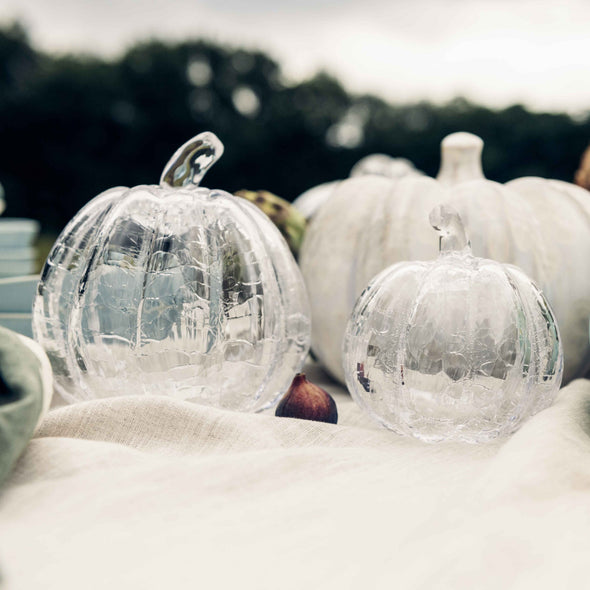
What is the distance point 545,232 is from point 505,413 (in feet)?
1.99

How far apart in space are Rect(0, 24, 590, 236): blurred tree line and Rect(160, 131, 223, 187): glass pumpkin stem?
5.89 metres

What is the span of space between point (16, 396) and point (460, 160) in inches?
49.5

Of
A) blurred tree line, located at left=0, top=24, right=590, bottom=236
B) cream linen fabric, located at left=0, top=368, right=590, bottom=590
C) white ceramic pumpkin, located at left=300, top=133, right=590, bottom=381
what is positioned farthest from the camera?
blurred tree line, located at left=0, top=24, right=590, bottom=236

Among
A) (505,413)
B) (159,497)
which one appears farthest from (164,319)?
(505,413)

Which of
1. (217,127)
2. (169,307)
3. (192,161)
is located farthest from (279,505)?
(217,127)

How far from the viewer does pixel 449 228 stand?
1397 millimetres

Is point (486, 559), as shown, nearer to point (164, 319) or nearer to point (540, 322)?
point (540, 322)

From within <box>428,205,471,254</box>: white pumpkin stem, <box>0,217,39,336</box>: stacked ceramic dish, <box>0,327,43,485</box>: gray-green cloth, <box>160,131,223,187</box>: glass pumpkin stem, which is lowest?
<box>0,217,39,336</box>: stacked ceramic dish

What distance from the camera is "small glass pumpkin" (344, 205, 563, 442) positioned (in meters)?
1.29

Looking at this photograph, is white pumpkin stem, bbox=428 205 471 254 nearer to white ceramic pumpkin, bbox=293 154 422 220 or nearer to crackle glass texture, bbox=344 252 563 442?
crackle glass texture, bbox=344 252 563 442

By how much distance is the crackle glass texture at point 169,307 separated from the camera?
1.40 meters

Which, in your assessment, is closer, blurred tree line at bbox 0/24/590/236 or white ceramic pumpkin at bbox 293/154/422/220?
white ceramic pumpkin at bbox 293/154/422/220

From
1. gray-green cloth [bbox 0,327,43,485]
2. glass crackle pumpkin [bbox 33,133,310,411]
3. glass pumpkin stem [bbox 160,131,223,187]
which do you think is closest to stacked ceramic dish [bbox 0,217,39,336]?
glass crackle pumpkin [bbox 33,133,310,411]

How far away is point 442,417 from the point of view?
130 cm
